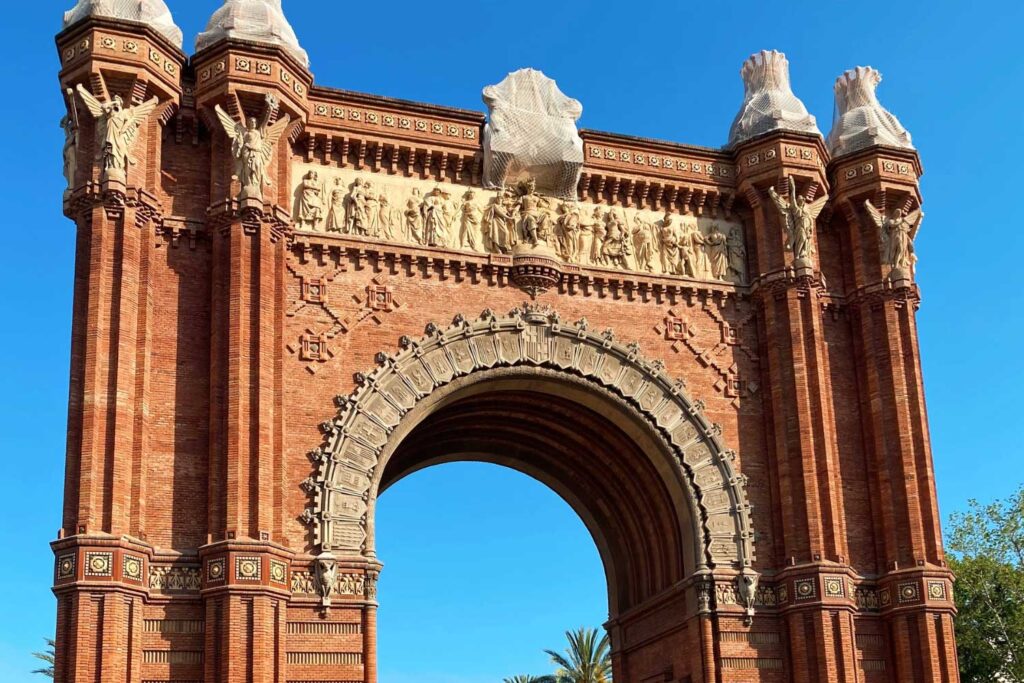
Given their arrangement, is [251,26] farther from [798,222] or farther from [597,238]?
[798,222]

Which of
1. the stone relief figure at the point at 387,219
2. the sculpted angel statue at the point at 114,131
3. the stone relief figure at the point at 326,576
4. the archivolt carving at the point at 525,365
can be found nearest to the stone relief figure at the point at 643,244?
the archivolt carving at the point at 525,365

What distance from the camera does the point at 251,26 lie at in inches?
789

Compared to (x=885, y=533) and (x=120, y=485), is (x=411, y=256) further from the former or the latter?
(x=885, y=533)

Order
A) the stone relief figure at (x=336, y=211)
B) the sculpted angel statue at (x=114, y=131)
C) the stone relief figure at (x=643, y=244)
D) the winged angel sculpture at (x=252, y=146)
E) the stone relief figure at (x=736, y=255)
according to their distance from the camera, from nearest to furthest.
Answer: the sculpted angel statue at (x=114, y=131)
the winged angel sculpture at (x=252, y=146)
the stone relief figure at (x=336, y=211)
the stone relief figure at (x=643, y=244)
the stone relief figure at (x=736, y=255)

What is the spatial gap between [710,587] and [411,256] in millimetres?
6919

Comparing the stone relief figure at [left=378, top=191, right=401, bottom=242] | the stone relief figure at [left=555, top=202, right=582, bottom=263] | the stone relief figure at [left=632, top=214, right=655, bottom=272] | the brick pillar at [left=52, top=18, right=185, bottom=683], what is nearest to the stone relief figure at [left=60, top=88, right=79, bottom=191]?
the brick pillar at [left=52, top=18, right=185, bottom=683]

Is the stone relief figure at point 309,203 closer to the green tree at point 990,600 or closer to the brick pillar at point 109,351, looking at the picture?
the brick pillar at point 109,351

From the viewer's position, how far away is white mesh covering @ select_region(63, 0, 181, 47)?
19.2 m

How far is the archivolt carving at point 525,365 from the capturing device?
19156 millimetres

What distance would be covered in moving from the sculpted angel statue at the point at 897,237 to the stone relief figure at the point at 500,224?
6373 mm

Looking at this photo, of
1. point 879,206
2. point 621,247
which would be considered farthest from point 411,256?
point 879,206

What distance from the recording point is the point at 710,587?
20.5 meters

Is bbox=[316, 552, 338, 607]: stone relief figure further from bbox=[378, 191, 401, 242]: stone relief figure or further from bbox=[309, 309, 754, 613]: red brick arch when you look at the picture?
bbox=[378, 191, 401, 242]: stone relief figure

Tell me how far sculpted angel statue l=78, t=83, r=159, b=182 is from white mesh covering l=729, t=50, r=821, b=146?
10.3m
